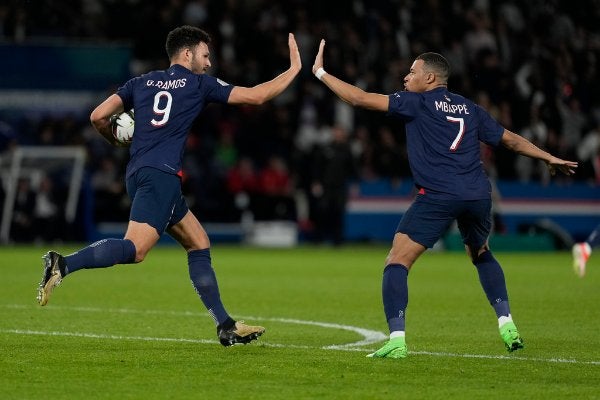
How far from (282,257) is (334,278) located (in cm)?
478

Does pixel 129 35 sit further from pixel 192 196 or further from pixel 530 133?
pixel 530 133

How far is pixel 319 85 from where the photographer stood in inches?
1098

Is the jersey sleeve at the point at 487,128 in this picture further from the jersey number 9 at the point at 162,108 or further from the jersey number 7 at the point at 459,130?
the jersey number 9 at the point at 162,108

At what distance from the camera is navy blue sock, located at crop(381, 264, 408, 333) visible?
9.19 m

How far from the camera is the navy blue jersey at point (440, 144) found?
9406 millimetres

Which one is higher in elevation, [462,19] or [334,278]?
[462,19]

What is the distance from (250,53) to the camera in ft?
90.2

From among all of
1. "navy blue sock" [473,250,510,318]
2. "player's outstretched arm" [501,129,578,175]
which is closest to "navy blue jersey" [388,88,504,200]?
"player's outstretched arm" [501,129,578,175]

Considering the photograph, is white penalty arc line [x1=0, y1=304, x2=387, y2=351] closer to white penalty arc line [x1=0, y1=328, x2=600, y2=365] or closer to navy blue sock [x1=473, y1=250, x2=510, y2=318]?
white penalty arc line [x1=0, y1=328, x2=600, y2=365]

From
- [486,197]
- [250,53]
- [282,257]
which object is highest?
[250,53]

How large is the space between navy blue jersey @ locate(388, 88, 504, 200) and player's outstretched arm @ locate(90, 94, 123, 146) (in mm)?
1970

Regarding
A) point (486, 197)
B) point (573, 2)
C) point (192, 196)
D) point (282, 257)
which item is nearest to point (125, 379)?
point (486, 197)

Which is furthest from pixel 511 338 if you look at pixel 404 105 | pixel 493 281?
pixel 404 105

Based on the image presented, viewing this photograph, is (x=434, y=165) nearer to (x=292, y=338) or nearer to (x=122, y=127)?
(x=292, y=338)
